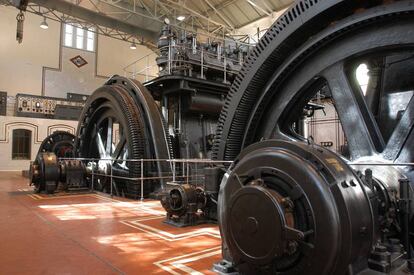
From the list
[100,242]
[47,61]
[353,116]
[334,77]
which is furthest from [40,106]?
[353,116]

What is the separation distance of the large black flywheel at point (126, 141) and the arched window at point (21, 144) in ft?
28.6

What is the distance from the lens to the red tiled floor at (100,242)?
2.38m

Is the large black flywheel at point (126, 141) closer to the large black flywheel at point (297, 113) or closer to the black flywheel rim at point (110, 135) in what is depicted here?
the black flywheel rim at point (110, 135)

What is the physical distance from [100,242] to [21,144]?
14.7 m

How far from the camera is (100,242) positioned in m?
3.07

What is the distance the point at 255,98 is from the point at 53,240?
2.33 m

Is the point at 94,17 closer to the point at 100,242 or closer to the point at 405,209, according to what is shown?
the point at 100,242

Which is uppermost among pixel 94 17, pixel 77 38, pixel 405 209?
pixel 77 38

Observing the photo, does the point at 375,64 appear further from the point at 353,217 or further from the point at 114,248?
the point at 114,248

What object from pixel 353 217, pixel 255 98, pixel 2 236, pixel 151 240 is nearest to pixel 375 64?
pixel 255 98

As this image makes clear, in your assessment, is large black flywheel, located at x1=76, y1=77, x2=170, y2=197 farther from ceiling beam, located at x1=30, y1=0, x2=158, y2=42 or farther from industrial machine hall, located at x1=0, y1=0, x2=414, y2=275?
ceiling beam, located at x1=30, y1=0, x2=158, y2=42

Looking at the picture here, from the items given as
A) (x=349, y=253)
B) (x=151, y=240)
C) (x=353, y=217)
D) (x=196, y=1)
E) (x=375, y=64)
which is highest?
(x=196, y=1)

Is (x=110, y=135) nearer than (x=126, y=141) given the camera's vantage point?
No

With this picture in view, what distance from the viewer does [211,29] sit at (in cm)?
1739
